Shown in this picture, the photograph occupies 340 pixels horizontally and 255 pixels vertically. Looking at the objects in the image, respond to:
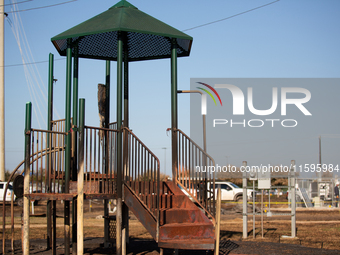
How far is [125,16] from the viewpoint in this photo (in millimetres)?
8953

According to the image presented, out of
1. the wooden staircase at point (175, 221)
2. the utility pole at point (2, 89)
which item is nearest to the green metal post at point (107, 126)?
the wooden staircase at point (175, 221)

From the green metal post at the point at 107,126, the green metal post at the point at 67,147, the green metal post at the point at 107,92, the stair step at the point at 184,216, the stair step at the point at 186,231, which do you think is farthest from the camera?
the green metal post at the point at 107,92

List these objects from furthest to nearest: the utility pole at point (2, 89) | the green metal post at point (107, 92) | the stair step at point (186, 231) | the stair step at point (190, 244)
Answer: the utility pole at point (2, 89) → the green metal post at point (107, 92) → the stair step at point (186, 231) → the stair step at point (190, 244)

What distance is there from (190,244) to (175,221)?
799 millimetres

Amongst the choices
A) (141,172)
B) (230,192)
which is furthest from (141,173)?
(230,192)

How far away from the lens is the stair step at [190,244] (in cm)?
745

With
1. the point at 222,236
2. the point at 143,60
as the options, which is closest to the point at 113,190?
the point at 143,60

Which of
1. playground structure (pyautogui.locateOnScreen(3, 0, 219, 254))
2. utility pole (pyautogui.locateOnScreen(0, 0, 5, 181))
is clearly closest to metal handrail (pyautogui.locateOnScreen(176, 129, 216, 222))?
playground structure (pyautogui.locateOnScreen(3, 0, 219, 254))

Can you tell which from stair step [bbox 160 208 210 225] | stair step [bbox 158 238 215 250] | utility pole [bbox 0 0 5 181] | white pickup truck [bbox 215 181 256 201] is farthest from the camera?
white pickup truck [bbox 215 181 256 201]

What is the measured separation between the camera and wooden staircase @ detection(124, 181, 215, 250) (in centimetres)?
761

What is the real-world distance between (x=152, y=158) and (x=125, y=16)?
3.14 meters

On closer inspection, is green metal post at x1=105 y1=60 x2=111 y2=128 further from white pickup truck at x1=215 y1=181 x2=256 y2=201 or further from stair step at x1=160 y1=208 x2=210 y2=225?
white pickup truck at x1=215 y1=181 x2=256 y2=201

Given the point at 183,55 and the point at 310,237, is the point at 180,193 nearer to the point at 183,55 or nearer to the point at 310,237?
the point at 183,55

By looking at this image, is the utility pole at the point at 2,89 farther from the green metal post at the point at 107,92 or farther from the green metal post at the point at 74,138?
the green metal post at the point at 74,138
